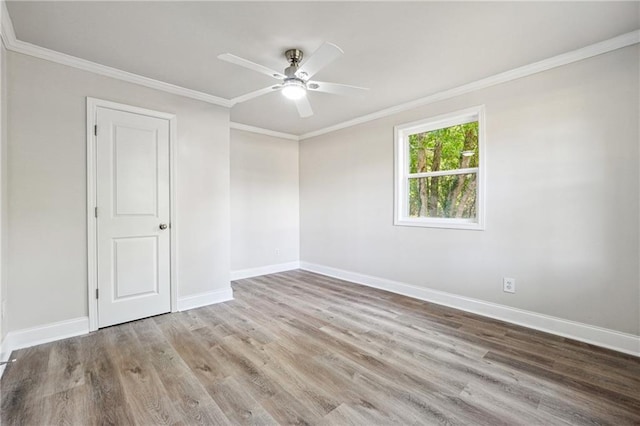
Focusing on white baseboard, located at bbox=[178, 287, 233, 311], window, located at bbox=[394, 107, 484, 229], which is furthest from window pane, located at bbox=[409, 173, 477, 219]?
white baseboard, located at bbox=[178, 287, 233, 311]

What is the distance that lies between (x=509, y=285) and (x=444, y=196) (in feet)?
3.87

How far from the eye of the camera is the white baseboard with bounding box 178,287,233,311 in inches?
127

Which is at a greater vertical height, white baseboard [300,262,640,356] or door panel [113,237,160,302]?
door panel [113,237,160,302]

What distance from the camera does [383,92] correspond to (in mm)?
3287

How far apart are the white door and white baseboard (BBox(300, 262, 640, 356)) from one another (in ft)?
9.12

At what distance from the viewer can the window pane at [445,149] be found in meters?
3.21

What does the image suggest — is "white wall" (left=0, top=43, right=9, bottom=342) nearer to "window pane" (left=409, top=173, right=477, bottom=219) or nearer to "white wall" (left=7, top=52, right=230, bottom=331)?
"white wall" (left=7, top=52, right=230, bottom=331)

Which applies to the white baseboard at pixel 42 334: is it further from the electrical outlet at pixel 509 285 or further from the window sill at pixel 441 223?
the electrical outlet at pixel 509 285

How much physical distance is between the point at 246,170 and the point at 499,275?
377 cm

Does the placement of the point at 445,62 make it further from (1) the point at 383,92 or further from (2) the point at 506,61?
(1) the point at 383,92

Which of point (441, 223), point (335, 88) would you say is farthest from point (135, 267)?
point (441, 223)

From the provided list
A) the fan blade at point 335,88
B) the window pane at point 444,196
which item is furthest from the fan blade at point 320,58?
the window pane at point 444,196

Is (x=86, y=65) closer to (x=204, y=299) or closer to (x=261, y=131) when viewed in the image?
(x=261, y=131)

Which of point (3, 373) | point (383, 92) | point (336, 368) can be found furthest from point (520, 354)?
point (3, 373)
